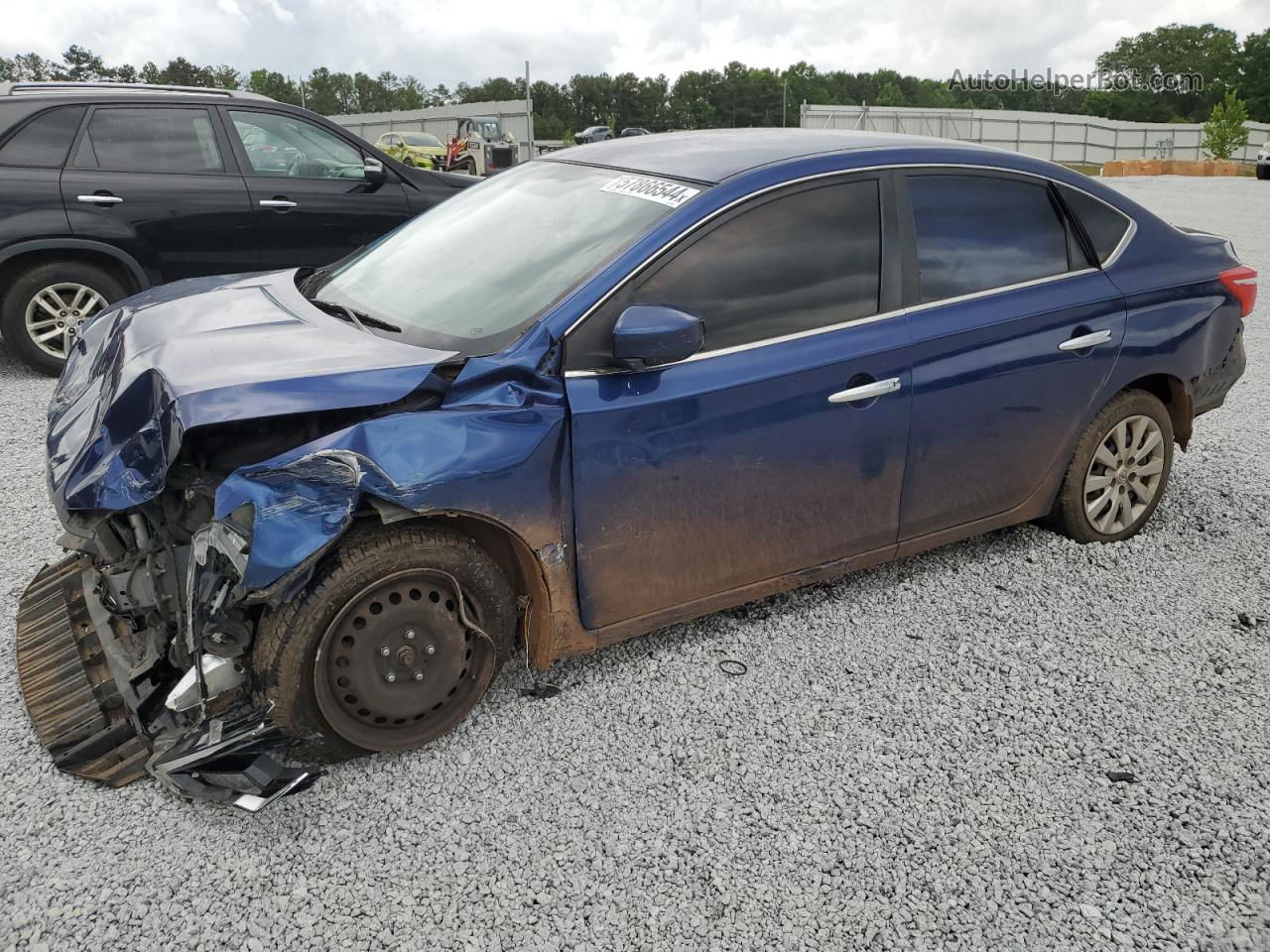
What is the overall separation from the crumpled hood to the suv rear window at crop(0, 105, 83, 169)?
420cm

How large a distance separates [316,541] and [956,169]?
259 centimetres

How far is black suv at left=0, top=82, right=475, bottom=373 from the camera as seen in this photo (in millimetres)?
6512

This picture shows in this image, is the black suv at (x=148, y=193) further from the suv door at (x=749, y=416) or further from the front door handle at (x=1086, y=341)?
the front door handle at (x=1086, y=341)

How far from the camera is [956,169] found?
356 centimetres

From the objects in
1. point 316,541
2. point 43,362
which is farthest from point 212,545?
point 43,362

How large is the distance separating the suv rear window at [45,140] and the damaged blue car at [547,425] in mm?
3655

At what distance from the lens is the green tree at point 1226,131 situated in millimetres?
40938

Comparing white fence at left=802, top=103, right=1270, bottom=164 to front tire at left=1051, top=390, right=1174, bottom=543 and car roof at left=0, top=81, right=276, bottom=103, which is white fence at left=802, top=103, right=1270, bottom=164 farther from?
front tire at left=1051, top=390, right=1174, bottom=543

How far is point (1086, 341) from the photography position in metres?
3.76

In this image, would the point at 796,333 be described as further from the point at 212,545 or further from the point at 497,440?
the point at 212,545

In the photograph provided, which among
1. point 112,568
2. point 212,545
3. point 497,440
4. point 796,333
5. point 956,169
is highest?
point 956,169

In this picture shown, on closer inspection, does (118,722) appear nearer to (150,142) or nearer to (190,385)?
(190,385)

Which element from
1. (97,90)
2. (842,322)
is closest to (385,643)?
(842,322)

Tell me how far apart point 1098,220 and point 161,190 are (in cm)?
592
